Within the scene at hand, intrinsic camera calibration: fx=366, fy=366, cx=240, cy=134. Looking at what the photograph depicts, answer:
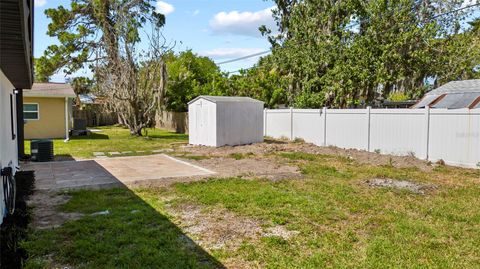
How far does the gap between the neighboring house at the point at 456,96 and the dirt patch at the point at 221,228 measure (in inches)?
416

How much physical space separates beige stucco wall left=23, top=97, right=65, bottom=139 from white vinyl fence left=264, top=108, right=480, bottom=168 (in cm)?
1227

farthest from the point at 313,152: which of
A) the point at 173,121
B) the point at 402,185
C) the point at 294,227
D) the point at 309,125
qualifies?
the point at 173,121

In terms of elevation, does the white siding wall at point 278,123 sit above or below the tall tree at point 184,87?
below

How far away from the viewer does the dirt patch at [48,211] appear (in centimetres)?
525

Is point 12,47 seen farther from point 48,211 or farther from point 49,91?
point 49,91

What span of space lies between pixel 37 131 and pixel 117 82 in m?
4.72

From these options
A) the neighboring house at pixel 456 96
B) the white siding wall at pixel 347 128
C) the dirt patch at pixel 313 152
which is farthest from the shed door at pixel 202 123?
the neighboring house at pixel 456 96

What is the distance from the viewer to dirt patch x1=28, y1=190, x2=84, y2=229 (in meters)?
5.25

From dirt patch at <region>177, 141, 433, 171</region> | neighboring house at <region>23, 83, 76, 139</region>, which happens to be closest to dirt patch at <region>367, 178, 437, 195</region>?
dirt patch at <region>177, 141, 433, 171</region>

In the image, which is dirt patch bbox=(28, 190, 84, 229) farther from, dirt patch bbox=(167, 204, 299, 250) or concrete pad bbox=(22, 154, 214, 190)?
dirt patch bbox=(167, 204, 299, 250)

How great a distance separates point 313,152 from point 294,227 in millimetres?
8633

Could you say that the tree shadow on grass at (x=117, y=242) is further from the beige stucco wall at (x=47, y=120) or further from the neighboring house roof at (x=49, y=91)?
the beige stucco wall at (x=47, y=120)

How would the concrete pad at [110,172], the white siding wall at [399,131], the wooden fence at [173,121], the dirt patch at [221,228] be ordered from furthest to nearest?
1. the wooden fence at [173,121]
2. the white siding wall at [399,131]
3. the concrete pad at [110,172]
4. the dirt patch at [221,228]

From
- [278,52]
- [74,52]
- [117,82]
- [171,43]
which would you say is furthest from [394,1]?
[74,52]
